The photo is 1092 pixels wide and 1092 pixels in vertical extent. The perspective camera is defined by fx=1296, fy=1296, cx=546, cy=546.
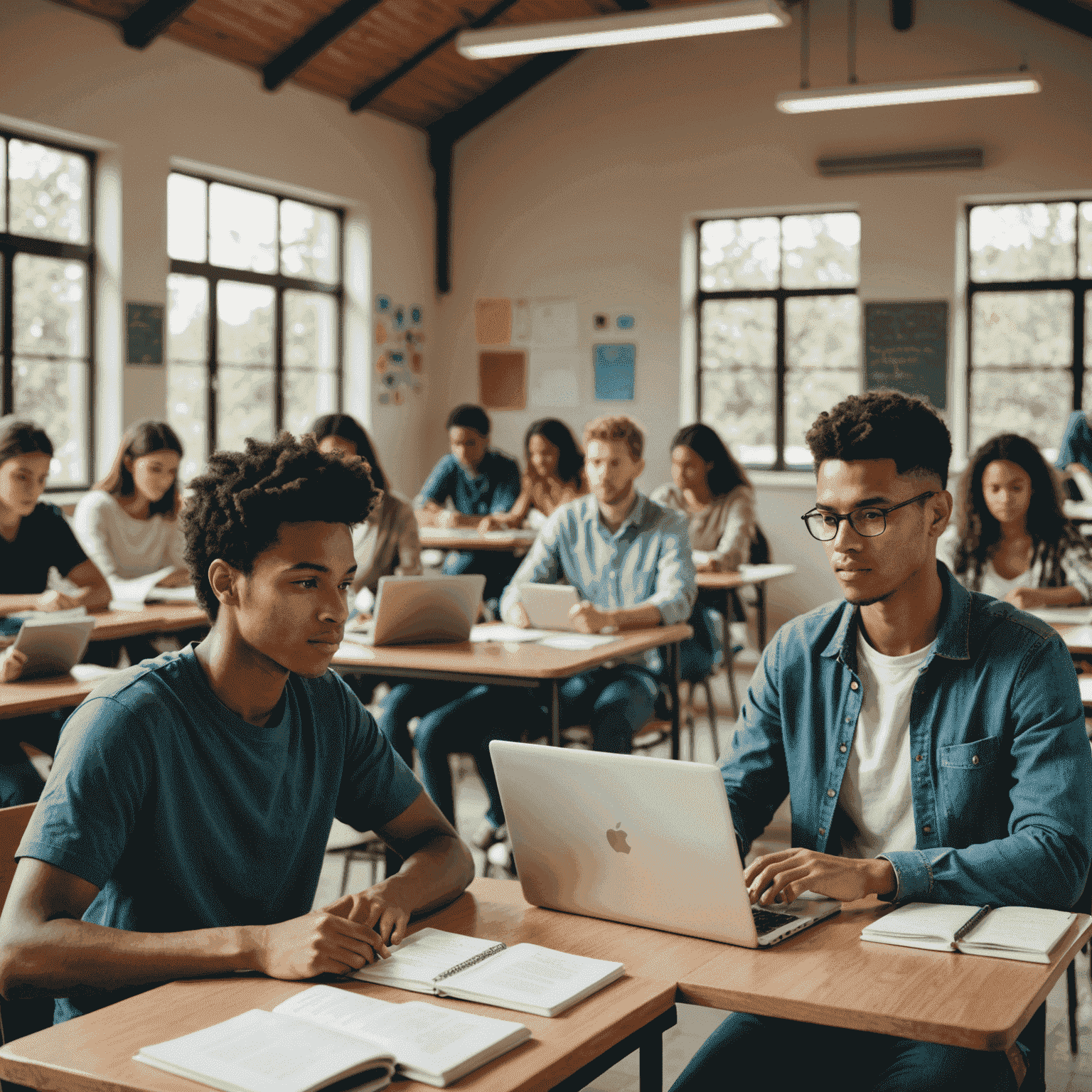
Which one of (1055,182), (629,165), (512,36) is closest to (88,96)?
(512,36)

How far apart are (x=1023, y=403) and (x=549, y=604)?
5015mm

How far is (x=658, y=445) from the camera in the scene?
8445mm

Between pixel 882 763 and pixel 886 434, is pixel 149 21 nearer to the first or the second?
pixel 886 434

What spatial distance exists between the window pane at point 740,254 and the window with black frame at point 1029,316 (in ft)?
3.93

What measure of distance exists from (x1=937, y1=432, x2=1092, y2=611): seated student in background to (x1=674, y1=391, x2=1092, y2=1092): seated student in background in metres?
2.07

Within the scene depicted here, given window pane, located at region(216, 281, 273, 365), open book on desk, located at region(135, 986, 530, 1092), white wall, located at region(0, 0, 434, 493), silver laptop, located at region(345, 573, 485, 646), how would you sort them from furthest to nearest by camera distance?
window pane, located at region(216, 281, 273, 365), white wall, located at region(0, 0, 434, 493), silver laptop, located at region(345, 573, 485, 646), open book on desk, located at region(135, 986, 530, 1092)

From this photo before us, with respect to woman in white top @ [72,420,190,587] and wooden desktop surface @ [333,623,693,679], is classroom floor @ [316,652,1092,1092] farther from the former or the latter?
woman in white top @ [72,420,190,587]

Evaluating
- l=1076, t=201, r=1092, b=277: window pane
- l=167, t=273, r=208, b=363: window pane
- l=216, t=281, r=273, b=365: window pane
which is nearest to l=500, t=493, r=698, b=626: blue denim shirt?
l=167, t=273, r=208, b=363: window pane

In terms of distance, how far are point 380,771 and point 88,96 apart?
5.37 m

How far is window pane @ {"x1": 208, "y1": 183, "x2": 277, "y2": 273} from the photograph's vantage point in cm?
719

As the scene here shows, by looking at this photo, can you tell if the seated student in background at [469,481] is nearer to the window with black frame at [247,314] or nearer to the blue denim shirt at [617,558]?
the window with black frame at [247,314]

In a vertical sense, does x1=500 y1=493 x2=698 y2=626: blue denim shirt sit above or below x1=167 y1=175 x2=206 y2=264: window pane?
below

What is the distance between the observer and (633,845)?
1486 millimetres

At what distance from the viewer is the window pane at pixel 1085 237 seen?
24.9 ft
